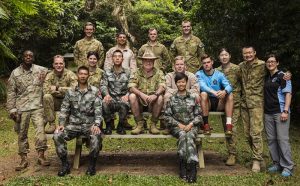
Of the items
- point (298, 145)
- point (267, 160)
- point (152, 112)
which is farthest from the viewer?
point (298, 145)

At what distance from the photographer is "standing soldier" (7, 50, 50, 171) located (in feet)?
24.2

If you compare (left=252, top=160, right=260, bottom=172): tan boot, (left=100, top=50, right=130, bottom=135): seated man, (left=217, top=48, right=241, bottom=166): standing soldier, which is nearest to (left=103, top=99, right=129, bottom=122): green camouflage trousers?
(left=100, top=50, right=130, bottom=135): seated man

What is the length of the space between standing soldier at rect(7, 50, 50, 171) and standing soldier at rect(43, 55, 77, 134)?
0.56 ft

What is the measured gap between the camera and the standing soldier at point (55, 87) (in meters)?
7.45

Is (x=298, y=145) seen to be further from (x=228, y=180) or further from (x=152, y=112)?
(x=152, y=112)

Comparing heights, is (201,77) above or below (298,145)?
above

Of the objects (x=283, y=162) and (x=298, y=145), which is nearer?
(x=283, y=162)

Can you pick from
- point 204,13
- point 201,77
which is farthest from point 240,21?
point 201,77

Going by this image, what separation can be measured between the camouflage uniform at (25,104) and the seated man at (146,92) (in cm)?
187

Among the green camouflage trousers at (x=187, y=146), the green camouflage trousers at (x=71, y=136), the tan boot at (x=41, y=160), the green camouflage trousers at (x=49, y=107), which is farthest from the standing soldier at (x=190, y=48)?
the tan boot at (x=41, y=160)

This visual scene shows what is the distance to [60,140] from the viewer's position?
672 centimetres

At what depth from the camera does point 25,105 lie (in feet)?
24.3

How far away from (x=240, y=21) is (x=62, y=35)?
9.29m

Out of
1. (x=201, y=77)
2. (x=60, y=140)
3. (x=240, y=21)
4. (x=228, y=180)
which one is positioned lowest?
(x=228, y=180)
